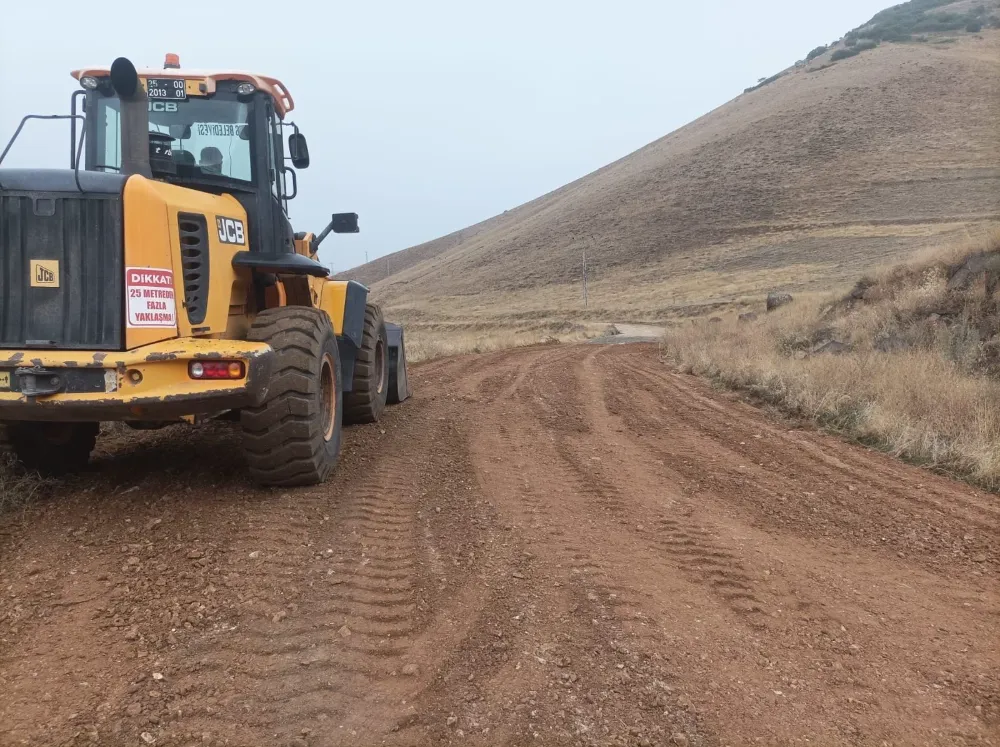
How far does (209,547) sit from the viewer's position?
3980 millimetres

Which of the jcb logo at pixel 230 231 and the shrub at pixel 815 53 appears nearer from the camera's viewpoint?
the jcb logo at pixel 230 231

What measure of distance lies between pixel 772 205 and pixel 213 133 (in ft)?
158

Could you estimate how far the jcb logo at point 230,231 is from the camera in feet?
16.3

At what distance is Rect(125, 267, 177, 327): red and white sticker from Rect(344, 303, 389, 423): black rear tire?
310 cm

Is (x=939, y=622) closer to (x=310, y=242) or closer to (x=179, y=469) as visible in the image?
(x=179, y=469)

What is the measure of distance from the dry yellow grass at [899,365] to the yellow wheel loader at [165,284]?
521 centimetres

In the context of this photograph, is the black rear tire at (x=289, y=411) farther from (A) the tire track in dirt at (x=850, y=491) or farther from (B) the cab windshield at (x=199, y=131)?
(A) the tire track in dirt at (x=850, y=491)

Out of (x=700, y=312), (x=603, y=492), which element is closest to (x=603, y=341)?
(x=700, y=312)

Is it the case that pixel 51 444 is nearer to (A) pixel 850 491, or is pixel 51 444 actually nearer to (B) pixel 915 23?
(A) pixel 850 491

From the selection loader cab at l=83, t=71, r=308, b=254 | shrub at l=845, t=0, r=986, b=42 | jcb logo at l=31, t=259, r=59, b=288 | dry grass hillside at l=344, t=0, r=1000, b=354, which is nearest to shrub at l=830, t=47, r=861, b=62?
dry grass hillside at l=344, t=0, r=1000, b=354

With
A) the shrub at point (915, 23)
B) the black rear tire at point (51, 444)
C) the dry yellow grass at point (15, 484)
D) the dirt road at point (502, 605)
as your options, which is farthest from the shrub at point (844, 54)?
the dry yellow grass at point (15, 484)

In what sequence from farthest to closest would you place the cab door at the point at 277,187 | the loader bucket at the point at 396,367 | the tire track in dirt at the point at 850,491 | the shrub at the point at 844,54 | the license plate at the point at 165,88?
the shrub at the point at 844,54
the loader bucket at the point at 396,367
the cab door at the point at 277,187
the license plate at the point at 165,88
the tire track in dirt at the point at 850,491

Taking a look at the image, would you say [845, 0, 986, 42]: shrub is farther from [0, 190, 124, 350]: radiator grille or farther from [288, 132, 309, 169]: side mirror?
[0, 190, 124, 350]: radiator grille

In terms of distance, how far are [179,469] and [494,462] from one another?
250 cm
